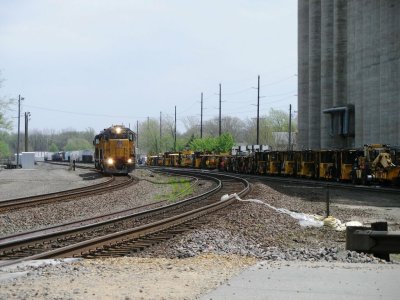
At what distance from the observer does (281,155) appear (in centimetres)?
4847

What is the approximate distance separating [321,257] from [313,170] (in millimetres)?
34328

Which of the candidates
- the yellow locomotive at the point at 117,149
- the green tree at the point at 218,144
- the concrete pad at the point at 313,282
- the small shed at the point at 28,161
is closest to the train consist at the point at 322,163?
the yellow locomotive at the point at 117,149

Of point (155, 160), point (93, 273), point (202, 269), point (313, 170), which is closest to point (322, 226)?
point (202, 269)

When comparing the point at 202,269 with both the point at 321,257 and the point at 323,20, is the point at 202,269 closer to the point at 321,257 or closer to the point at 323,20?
the point at 321,257

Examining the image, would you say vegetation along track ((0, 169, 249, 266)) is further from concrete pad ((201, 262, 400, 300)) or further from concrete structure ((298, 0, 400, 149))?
concrete structure ((298, 0, 400, 149))

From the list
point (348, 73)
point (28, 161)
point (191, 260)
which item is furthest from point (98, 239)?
point (28, 161)

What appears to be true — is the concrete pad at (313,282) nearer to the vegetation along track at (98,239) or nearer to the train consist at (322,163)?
the vegetation along track at (98,239)

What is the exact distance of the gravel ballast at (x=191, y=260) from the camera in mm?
6449

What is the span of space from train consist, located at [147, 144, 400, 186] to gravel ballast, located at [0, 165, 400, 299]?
1681cm

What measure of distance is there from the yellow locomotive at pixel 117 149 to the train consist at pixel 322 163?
13.2m

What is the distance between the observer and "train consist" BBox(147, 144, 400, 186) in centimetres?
3184

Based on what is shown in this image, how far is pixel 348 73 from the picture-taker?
59.6 meters

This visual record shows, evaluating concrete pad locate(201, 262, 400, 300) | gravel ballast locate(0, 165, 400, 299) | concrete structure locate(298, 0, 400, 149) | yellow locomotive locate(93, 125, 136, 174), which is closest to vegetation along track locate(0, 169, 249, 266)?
gravel ballast locate(0, 165, 400, 299)

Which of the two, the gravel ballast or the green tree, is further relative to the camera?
the green tree
